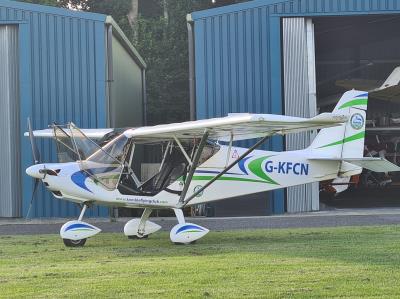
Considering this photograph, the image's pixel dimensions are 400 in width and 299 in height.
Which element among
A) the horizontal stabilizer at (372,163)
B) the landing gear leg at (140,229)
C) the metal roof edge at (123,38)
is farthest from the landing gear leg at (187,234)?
the metal roof edge at (123,38)

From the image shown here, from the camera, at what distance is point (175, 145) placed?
10.7 metres

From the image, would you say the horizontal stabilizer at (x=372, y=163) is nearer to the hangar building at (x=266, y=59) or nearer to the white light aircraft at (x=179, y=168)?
the white light aircraft at (x=179, y=168)

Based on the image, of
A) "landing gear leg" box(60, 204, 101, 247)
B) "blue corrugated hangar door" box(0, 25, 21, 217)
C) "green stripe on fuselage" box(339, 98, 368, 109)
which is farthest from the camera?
"blue corrugated hangar door" box(0, 25, 21, 217)

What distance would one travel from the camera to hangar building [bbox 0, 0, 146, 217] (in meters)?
16.3

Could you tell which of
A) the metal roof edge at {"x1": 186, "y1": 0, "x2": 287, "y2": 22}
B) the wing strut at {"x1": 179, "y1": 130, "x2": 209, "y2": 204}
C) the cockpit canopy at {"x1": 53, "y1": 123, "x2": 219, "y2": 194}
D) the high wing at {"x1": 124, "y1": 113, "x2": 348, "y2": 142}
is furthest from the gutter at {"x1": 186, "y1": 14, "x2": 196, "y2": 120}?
the wing strut at {"x1": 179, "y1": 130, "x2": 209, "y2": 204}

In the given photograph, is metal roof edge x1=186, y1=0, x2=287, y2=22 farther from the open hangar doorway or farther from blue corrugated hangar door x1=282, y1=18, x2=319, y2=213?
the open hangar doorway

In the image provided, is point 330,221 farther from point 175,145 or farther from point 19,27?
point 19,27

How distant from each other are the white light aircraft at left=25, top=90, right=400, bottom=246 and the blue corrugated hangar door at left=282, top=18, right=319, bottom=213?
4.64m

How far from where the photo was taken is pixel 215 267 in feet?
23.2

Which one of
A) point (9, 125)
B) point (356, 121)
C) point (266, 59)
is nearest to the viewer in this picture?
point (356, 121)

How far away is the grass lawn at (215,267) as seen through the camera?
18.8 ft

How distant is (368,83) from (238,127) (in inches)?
593

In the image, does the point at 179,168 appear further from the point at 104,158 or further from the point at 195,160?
the point at 104,158

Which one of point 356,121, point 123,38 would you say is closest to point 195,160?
point 356,121
